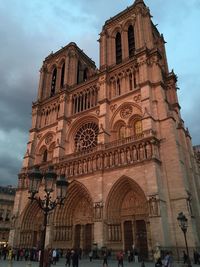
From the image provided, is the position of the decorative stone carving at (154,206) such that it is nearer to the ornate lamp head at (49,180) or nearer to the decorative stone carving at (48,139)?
the ornate lamp head at (49,180)

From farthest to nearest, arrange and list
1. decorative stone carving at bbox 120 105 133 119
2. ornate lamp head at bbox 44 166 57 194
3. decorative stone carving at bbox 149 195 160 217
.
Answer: decorative stone carving at bbox 120 105 133 119, decorative stone carving at bbox 149 195 160 217, ornate lamp head at bbox 44 166 57 194

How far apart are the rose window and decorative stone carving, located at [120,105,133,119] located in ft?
10.9

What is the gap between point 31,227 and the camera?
25.4 metres

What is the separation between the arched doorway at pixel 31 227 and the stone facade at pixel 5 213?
48.1 ft

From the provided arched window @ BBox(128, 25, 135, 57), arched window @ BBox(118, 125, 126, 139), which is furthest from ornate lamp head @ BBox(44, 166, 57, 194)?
arched window @ BBox(128, 25, 135, 57)

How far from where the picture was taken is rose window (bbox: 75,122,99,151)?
2589cm

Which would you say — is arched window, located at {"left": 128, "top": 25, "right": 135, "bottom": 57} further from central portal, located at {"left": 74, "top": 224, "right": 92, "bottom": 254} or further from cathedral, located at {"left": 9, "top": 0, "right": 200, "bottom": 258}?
central portal, located at {"left": 74, "top": 224, "right": 92, "bottom": 254}

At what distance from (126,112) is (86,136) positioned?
5.28m

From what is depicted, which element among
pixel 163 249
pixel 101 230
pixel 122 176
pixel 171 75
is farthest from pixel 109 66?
pixel 163 249

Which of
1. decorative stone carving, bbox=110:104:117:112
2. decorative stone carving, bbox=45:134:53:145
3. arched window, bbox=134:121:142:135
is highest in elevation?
decorative stone carving, bbox=110:104:117:112

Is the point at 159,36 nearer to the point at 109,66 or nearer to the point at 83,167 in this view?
the point at 109,66

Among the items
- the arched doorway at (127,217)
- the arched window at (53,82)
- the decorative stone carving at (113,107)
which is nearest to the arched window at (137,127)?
the decorative stone carving at (113,107)

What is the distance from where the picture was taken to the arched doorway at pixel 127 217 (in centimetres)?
1870

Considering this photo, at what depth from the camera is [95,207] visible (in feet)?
66.3
